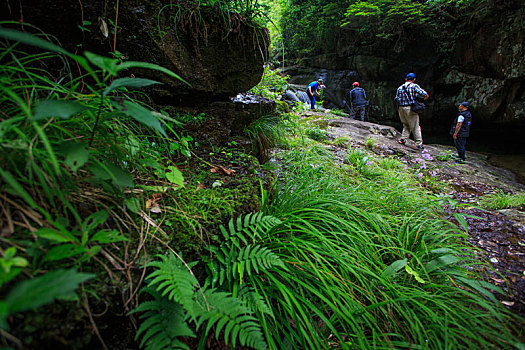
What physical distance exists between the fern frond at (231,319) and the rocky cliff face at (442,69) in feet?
47.4

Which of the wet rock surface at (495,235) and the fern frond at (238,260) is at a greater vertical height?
the fern frond at (238,260)

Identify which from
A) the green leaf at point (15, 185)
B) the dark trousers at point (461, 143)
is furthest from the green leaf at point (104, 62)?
the dark trousers at point (461, 143)

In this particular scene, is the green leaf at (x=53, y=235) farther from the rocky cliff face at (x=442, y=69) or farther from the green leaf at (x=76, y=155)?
the rocky cliff face at (x=442, y=69)

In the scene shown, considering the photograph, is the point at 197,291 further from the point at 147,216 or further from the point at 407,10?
the point at 407,10

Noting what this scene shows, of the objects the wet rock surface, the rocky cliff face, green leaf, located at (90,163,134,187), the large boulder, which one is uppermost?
the rocky cliff face

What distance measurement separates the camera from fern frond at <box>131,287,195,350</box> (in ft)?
2.44

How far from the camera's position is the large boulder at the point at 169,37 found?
1400 millimetres

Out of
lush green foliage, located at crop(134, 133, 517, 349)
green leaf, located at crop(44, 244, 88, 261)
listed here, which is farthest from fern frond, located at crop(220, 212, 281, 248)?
green leaf, located at crop(44, 244, 88, 261)

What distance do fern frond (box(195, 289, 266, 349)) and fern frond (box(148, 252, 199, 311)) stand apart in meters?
0.12

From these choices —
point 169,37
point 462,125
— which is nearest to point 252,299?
point 169,37

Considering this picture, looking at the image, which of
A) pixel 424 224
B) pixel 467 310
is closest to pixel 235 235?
pixel 467 310

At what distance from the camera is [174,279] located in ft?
2.67

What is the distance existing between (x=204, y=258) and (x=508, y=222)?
12.2 ft

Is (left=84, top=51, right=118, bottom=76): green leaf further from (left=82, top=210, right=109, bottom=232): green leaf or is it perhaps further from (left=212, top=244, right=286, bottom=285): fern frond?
(left=212, top=244, right=286, bottom=285): fern frond
